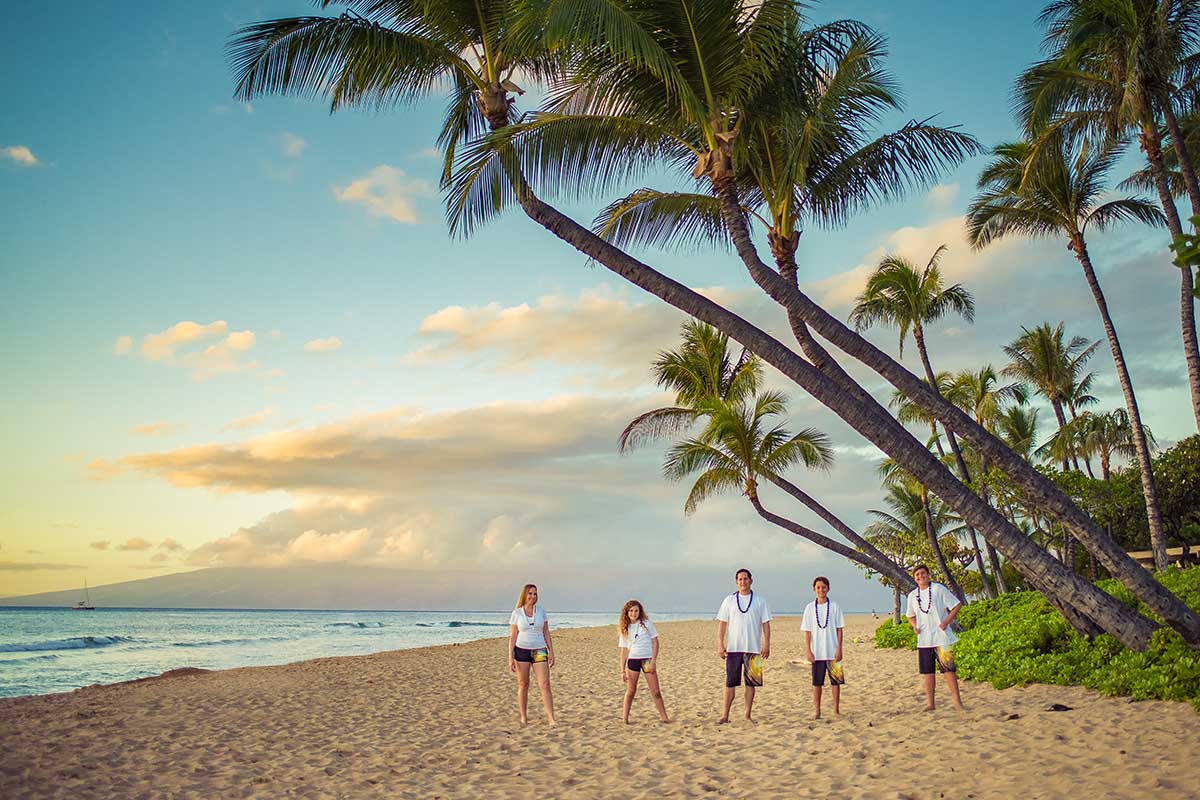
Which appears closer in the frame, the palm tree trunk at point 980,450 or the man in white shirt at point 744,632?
the palm tree trunk at point 980,450

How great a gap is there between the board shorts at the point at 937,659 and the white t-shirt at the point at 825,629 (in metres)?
0.91

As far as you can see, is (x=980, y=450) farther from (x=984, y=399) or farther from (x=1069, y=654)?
(x=984, y=399)

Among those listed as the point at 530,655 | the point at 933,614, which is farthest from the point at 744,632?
the point at 530,655

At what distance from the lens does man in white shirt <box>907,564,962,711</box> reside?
8.09 m

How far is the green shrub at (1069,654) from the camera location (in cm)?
720

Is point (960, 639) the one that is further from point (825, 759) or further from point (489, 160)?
point (489, 160)

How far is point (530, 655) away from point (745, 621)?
2272 millimetres

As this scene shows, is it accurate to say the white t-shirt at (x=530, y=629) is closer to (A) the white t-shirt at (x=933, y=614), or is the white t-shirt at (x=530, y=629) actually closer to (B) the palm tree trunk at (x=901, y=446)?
(B) the palm tree trunk at (x=901, y=446)

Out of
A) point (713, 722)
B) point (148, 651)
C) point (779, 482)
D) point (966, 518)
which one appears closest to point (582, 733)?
point (713, 722)

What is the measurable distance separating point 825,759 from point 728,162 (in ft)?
20.0

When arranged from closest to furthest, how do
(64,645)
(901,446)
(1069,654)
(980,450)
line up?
(901,446)
(980,450)
(1069,654)
(64,645)

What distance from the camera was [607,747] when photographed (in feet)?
24.5

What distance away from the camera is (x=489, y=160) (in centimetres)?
854

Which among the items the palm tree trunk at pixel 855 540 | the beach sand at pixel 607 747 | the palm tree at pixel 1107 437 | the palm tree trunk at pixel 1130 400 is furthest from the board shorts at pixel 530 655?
A: the palm tree at pixel 1107 437
